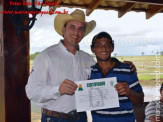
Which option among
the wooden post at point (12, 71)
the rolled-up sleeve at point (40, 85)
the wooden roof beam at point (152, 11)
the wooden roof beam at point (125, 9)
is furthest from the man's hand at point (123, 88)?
the wooden roof beam at point (152, 11)

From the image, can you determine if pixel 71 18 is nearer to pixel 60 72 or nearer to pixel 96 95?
pixel 60 72

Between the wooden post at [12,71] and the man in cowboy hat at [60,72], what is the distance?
5.3 inches

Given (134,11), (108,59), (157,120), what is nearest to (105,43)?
(108,59)

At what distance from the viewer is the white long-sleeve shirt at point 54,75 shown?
1546mm

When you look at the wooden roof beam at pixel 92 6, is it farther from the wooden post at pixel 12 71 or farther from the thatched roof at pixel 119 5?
the wooden post at pixel 12 71

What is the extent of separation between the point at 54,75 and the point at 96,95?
418mm

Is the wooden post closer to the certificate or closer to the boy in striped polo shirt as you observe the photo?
the certificate

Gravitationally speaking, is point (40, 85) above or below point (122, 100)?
above

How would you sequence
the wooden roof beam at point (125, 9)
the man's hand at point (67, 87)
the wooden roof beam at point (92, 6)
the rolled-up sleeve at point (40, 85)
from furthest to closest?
the wooden roof beam at point (125, 9) → the wooden roof beam at point (92, 6) → the rolled-up sleeve at point (40, 85) → the man's hand at point (67, 87)

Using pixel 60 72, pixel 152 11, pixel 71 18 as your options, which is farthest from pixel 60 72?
pixel 152 11

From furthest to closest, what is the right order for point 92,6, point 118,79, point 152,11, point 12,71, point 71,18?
point 152,11 < point 92,6 < point 71,18 < point 12,71 < point 118,79

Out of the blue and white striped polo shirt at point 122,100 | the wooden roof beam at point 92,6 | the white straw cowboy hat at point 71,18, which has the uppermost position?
the wooden roof beam at point 92,6

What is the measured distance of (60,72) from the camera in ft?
5.43

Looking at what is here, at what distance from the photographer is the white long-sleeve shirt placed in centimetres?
155
